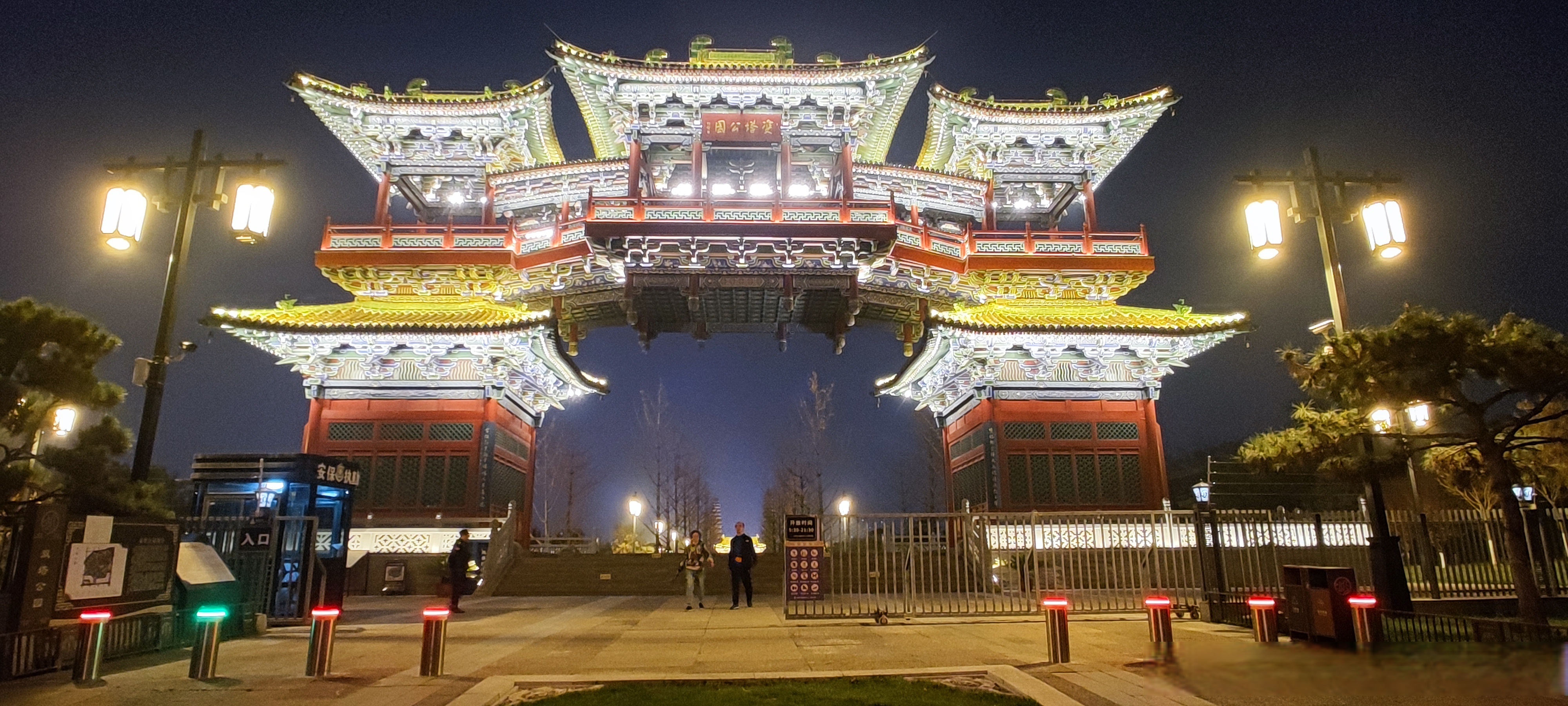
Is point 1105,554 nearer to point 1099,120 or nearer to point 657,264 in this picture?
point 657,264

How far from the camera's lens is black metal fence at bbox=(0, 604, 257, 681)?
24.2 ft

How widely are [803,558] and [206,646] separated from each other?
796 cm

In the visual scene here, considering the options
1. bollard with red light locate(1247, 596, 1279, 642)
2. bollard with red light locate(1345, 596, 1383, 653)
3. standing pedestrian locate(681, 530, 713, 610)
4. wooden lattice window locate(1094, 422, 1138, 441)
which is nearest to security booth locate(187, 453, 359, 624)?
standing pedestrian locate(681, 530, 713, 610)

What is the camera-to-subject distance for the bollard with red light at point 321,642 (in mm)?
7488

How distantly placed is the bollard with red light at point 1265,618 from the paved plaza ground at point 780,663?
1.20 feet

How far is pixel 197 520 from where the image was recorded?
11227mm

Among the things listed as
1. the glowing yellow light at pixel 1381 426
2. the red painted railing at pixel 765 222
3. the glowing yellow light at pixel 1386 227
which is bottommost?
the glowing yellow light at pixel 1381 426

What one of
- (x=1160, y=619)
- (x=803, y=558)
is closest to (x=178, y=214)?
(x=803, y=558)

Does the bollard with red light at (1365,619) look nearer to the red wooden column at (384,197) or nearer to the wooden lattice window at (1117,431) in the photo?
the wooden lattice window at (1117,431)

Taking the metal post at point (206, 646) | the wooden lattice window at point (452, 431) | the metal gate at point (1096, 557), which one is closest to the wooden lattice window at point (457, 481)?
the wooden lattice window at point (452, 431)

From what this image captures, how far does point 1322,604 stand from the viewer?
8344 mm

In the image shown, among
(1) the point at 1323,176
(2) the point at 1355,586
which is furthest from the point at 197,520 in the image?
(1) the point at 1323,176

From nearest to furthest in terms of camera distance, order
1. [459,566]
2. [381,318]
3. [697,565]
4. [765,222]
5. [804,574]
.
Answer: [804,574], [459,566], [697,565], [765,222], [381,318]

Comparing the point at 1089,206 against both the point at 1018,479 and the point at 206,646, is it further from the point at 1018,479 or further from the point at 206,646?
the point at 206,646
